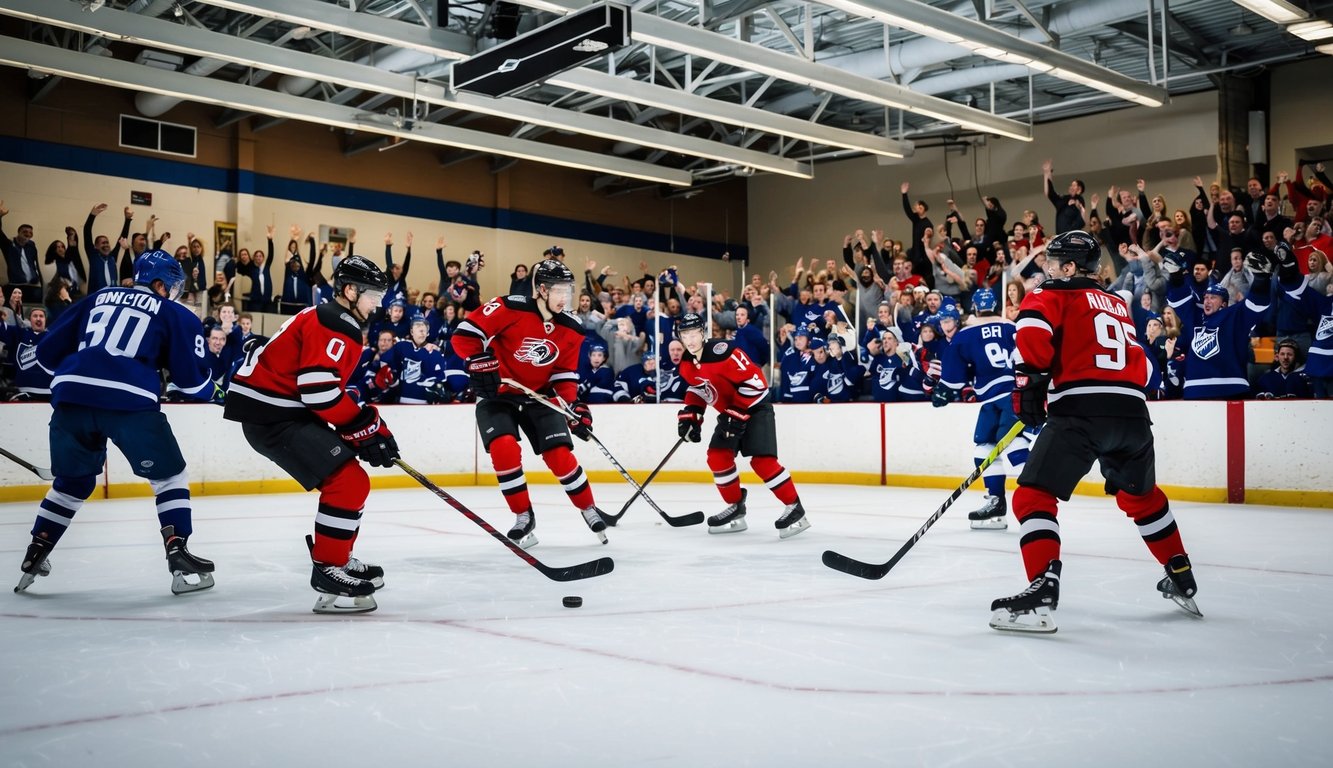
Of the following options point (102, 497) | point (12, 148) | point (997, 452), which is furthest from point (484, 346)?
point (12, 148)

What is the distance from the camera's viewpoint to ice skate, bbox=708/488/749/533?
6.10 meters

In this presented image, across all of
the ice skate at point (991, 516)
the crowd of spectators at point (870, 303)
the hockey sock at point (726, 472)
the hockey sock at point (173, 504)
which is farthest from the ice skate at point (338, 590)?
the crowd of spectators at point (870, 303)

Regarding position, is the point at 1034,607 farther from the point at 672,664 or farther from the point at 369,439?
the point at 369,439

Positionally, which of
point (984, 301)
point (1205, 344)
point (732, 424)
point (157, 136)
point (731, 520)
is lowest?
point (731, 520)

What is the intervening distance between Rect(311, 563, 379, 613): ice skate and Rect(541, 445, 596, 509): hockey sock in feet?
Result: 6.35

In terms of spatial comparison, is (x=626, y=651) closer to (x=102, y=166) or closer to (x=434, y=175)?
(x=102, y=166)

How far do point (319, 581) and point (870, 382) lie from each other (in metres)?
7.33

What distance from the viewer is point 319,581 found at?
11.8 feet

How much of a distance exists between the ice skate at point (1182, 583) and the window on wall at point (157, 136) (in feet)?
43.0

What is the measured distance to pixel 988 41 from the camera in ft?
28.7

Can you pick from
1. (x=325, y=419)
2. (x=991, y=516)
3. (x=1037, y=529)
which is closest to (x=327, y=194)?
(x=991, y=516)

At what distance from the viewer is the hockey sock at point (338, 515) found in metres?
3.60

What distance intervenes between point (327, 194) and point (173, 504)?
1161 centimetres

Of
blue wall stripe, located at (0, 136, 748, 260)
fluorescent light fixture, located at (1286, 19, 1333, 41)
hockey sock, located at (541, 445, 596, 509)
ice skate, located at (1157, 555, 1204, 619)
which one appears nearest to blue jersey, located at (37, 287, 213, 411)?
hockey sock, located at (541, 445, 596, 509)
